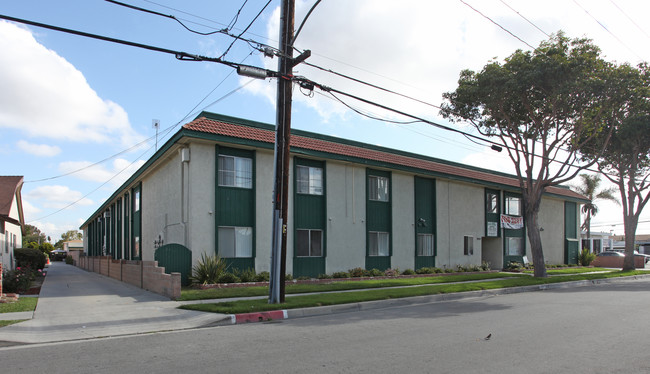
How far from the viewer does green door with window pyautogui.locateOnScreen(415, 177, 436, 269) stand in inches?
1012

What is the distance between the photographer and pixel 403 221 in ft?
82.0

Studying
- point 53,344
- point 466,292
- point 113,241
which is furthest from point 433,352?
point 113,241

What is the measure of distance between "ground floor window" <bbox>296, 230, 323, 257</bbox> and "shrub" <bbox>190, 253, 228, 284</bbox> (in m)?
4.43

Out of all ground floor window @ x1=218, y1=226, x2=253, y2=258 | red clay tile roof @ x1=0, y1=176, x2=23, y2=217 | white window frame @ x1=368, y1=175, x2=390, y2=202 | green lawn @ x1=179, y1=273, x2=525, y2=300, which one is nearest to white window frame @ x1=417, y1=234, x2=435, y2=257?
white window frame @ x1=368, y1=175, x2=390, y2=202

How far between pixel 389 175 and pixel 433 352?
58.2ft

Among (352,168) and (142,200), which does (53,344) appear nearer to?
(352,168)

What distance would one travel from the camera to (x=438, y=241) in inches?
1054

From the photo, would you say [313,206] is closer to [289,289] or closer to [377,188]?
[377,188]

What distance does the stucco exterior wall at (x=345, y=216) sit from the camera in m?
21.7

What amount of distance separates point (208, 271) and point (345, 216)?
25.7ft

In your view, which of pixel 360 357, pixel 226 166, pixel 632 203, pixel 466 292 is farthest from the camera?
pixel 632 203

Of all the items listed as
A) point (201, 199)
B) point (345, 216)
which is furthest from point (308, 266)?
point (201, 199)

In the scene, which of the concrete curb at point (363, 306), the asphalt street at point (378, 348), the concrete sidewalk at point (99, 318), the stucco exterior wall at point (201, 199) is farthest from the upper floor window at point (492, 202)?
the concrete sidewalk at point (99, 318)

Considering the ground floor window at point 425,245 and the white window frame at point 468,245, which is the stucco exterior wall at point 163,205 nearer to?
the ground floor window at point 425,245
